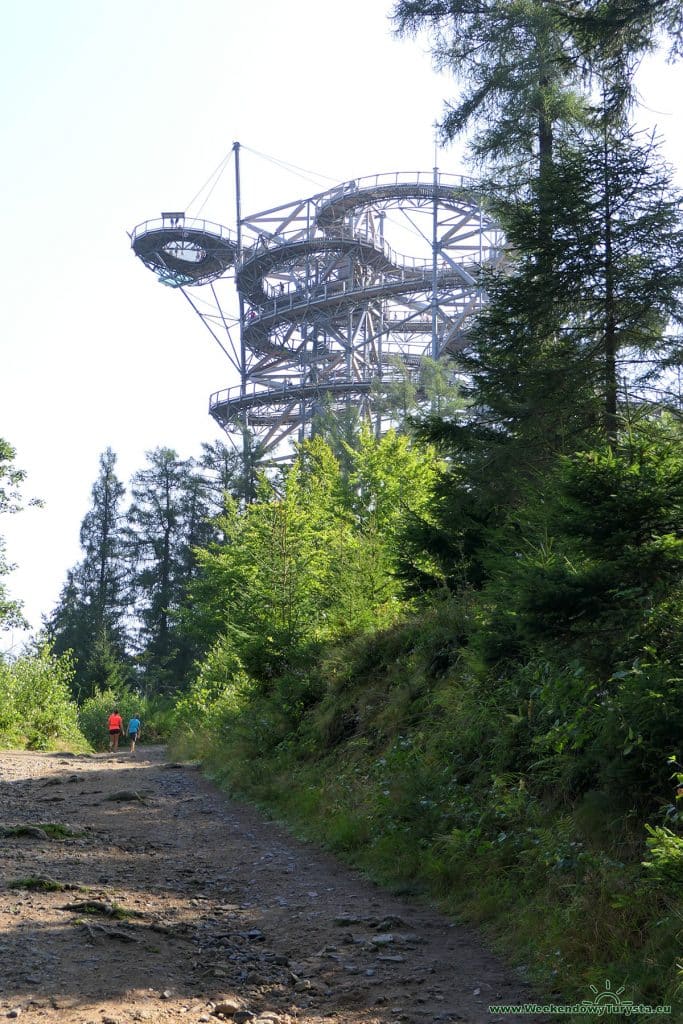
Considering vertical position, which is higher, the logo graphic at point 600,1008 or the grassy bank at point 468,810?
the grassy bank at point 468,810

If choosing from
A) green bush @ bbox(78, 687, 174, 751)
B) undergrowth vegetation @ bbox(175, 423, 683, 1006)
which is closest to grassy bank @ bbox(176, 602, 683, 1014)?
undergrowth vegetation @ bbox(175, 423, 683, 1006)

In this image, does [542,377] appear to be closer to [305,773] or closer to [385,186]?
[305,773]

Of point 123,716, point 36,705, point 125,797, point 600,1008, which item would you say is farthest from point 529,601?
point 123,716

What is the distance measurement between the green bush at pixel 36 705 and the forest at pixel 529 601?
647 centimetres

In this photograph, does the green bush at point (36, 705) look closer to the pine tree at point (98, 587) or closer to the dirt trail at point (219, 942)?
the dirt trail at point (219, 942)

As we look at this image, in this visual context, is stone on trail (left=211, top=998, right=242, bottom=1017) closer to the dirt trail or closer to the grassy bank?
the dirt trail

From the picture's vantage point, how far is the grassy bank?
5.42 meters

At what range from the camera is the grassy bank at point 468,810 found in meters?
5.42

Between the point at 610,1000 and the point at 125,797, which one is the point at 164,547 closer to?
the point at 125,797

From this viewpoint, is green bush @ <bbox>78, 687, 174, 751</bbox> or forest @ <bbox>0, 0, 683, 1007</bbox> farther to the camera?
green bush @ <bbox>78, 687, 174, 751</bbox>

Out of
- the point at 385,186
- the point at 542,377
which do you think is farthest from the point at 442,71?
the point at 385,186

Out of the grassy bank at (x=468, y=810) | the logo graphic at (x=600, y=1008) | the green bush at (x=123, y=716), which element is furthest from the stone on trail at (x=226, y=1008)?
the green bush at (x=123, y=716)

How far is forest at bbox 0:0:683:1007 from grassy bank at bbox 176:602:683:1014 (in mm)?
28

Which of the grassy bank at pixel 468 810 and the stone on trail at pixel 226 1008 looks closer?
the stone on trail at pixel 226 1008
